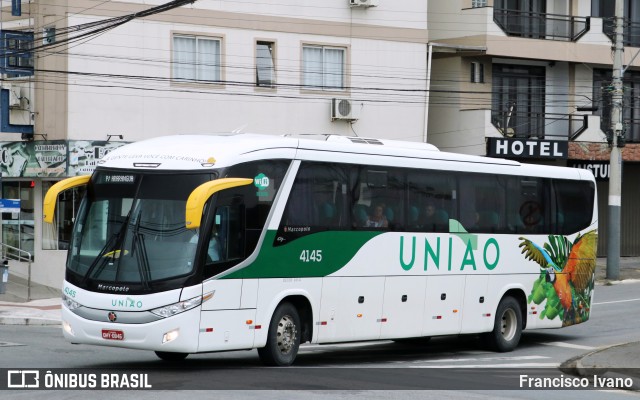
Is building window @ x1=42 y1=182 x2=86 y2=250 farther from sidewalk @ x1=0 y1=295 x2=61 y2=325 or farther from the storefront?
sidewalk @ x1=0 y1=295 x2=61 y2=325

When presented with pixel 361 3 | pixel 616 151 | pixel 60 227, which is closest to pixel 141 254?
pixel 60 227

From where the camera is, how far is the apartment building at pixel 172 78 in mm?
30891

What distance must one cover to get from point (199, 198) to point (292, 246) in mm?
2464

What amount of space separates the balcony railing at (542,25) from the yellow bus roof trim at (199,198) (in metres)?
26.8

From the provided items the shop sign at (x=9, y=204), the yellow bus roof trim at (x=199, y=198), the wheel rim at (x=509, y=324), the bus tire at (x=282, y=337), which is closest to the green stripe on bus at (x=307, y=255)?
the bus tire at (x=282, y=337)

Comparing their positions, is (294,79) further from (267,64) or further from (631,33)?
(631,33)

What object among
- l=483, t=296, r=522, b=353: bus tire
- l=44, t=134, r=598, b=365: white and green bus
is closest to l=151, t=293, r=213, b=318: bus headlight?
l=44, t=134, r=598, b=365: white and green bus

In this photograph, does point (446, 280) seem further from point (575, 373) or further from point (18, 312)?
point (18, 312)

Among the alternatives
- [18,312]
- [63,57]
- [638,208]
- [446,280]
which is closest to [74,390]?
[446,280]

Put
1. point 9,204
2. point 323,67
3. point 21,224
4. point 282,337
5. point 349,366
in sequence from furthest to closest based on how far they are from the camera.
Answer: point 323,67, point 21,224, point 9,204, point 349,366, point 282,337

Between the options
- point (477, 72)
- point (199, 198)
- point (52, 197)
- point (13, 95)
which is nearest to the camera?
point (199, 198)

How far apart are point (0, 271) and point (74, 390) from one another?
1421 centimetres

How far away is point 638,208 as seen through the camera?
44.9 metres

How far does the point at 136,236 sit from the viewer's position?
47.4 feet
